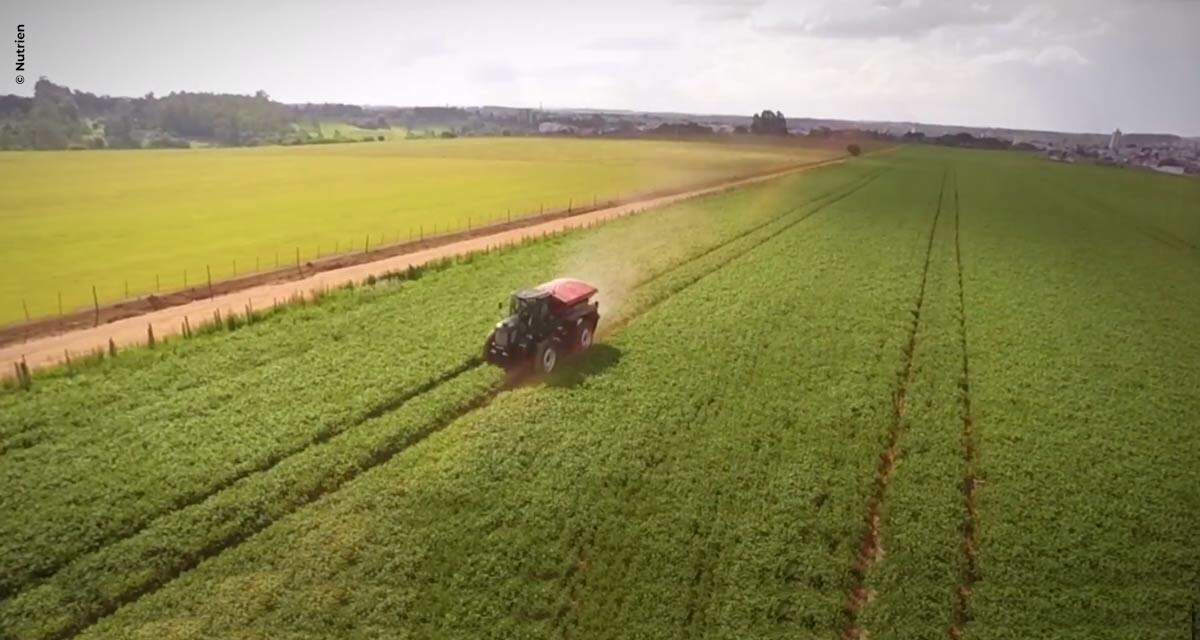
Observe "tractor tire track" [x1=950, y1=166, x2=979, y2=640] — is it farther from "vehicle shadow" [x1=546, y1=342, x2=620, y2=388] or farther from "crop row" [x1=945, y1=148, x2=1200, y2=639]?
"vehicle shadow" [x1=546, y1=342, x2=620, y2=388]

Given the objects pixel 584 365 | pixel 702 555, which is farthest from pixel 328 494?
pixel 584 365

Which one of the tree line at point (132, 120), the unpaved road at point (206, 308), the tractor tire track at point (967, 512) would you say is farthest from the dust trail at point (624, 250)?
the tree line at point (132, 120)

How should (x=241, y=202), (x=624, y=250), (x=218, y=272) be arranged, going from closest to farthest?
(x=218, y=272)
(x=624, y=250)
(x=241, y=202)

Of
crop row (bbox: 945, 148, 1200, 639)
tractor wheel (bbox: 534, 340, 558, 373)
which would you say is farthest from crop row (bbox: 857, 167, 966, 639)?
tractor wheel (bbox: 534, 340, 558, 373)

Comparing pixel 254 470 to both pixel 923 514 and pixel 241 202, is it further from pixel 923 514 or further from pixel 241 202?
pixel 241 202

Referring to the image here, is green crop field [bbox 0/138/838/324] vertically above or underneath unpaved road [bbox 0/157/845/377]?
above

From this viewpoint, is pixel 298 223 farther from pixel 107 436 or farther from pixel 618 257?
pixel 107 436
